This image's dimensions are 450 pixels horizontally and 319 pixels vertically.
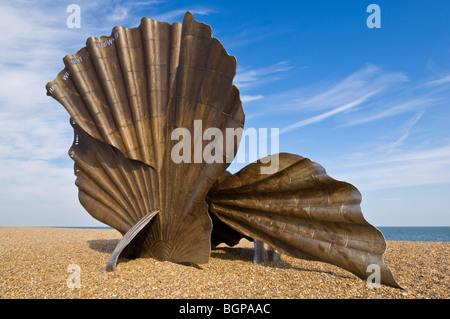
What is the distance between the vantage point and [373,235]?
5.34 m

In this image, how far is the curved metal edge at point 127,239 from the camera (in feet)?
17.9

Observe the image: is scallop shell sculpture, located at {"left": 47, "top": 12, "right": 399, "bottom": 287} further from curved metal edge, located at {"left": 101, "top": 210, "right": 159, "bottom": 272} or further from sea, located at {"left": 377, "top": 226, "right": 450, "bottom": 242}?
sea, located at {"left": 377, "top": 226, "right": 450, "bottom": 242}

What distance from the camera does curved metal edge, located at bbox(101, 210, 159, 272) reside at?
5.45 m

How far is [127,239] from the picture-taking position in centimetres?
573

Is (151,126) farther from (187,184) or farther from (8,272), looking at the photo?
(8,272)

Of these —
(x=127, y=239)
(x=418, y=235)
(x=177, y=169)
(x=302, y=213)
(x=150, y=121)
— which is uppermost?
(x=150, y=121)

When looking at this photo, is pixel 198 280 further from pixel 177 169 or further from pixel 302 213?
pixel 302 213

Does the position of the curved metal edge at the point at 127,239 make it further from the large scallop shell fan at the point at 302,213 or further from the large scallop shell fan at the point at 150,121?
the large scallop shell fan at the point at 302,213

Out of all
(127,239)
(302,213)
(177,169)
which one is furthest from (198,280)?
(302,213)

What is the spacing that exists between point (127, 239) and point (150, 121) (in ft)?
7.51

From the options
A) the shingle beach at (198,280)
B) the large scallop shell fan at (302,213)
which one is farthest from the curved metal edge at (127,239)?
the large scallop shell fan at (302,213)

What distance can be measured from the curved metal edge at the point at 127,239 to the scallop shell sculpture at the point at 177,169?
23 mm

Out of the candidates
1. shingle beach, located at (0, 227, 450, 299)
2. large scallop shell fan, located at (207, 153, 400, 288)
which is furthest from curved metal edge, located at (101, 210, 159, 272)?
large scallop shell fan, located at (207, 153, 400, 288)
